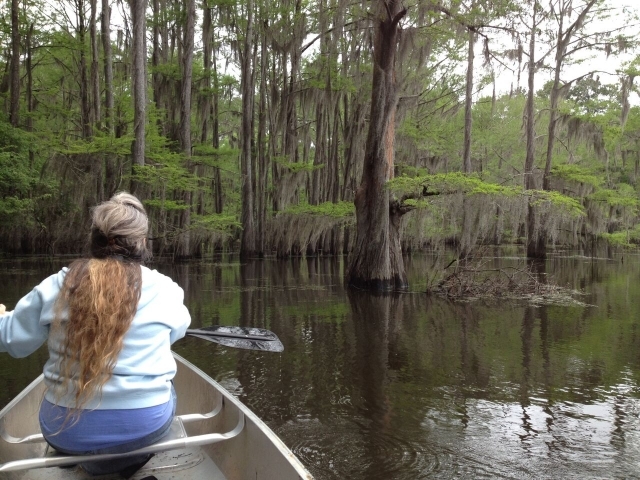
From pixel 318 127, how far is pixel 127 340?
22483 mm

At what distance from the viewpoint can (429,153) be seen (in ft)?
83.4

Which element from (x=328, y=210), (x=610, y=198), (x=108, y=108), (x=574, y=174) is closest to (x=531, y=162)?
(x=574, y=174)

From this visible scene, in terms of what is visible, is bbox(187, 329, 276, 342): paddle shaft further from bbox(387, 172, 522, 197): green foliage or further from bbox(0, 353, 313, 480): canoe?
bbox(387, 172, 522, 197): green foliage

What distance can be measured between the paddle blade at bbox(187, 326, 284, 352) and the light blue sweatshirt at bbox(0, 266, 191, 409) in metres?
1.17

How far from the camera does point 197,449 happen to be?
2979 mm

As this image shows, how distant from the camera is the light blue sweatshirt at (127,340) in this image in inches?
76.1

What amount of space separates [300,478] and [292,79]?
21449 millimetres

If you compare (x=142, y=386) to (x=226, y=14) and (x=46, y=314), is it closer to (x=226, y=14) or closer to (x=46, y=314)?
Result: (x=46, y=314)

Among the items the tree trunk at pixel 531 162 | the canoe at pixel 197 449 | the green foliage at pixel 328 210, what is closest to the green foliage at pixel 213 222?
the green foliage at pixel 328 210

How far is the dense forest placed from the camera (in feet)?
41.0

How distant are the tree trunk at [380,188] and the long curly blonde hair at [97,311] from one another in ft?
34.6

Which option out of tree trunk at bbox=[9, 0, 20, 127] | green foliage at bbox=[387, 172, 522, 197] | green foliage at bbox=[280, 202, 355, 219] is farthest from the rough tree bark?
tree trunk at bbox=[9, 0, 20, 127]

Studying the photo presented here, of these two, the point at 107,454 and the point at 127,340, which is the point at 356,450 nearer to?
the point at 107,454

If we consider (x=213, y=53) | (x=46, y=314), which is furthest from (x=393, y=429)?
(x=213, y=53)
